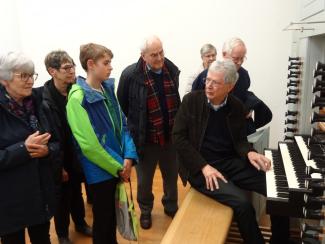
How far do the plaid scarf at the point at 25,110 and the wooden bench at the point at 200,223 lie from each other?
925 mm

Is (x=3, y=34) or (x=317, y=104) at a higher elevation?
(x=3, y=34)

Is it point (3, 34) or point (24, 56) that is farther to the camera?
point (3, 34)

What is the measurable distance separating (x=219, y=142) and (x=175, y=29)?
209 cm

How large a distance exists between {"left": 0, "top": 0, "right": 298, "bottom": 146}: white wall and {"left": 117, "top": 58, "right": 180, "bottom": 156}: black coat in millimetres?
1400

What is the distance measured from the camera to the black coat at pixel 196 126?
7.45ft

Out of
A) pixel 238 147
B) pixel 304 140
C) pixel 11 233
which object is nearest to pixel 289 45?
pixel 304 140

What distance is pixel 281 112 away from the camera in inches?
152

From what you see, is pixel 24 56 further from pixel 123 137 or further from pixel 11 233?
pixel 11 233

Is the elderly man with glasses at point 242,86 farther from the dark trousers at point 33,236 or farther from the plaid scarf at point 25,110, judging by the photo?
the dark trousers at point 33,236

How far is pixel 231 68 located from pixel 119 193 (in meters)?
1.07

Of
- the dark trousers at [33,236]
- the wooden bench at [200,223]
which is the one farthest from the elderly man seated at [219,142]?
the dark trousers at [33,236]

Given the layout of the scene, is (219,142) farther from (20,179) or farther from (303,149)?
(20,179)

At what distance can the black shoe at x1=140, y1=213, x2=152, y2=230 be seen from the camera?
281 centimetres

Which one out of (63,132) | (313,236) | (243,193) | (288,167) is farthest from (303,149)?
(63,132)
